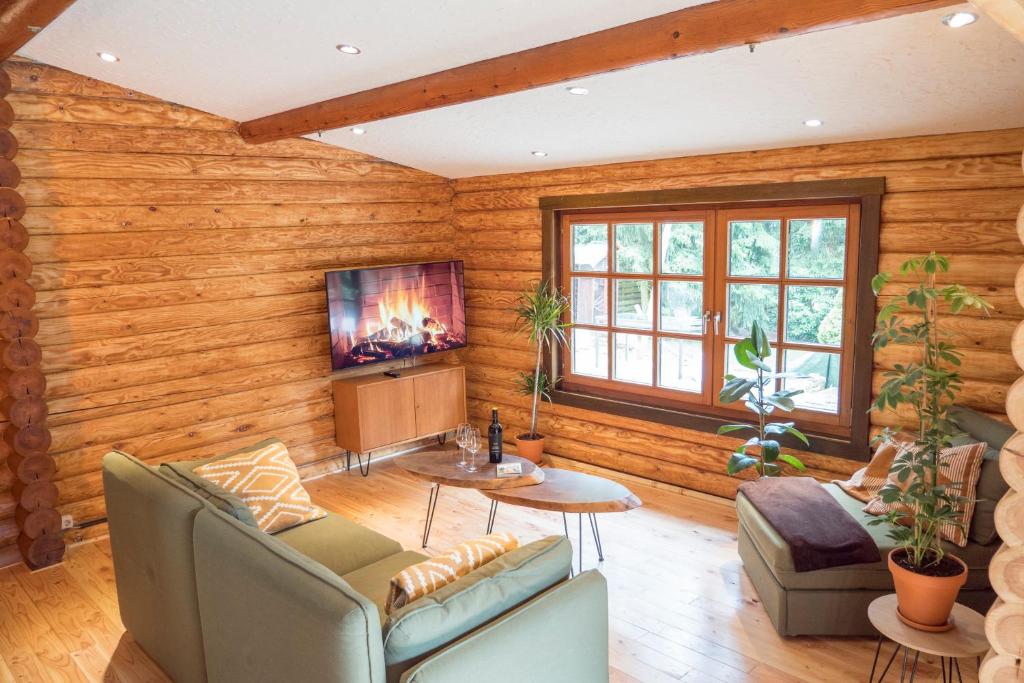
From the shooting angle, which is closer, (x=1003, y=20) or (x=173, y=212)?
(x=1003, y=20)

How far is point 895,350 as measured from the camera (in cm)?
411

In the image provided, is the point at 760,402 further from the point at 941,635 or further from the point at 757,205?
the point at 941,635

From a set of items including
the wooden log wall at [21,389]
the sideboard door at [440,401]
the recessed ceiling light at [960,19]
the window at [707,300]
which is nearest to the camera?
the recessed ceiling light at [960,19]

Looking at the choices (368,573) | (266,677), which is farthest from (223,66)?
(266,677)

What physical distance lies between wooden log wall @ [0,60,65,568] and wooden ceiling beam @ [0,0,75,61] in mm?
758

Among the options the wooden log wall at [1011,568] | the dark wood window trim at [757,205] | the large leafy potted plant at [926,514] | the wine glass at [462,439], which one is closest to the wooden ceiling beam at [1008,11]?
the wooden log wall at [1011,568]

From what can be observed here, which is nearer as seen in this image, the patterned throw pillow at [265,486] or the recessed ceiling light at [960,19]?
the recessed ceiling light at [960,19]

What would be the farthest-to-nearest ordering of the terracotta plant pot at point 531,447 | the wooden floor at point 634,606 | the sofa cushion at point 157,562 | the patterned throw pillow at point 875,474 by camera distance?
1. the terracotta plant pot at point 531,447
2. the patterned throw pillow at point 875,474
3. the wooden floor at point 634,606
4. the sofa cushion at point 157,562

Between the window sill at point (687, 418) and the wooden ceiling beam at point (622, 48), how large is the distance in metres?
2.62

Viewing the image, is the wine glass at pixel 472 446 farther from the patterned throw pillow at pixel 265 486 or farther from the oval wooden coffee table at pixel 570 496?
the patterned throw pillow at pixel 265 486

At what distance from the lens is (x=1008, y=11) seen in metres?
1.53

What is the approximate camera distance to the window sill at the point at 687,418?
4.29 metres

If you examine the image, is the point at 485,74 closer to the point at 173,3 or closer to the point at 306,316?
the point at 173,3

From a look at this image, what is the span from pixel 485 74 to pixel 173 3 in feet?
4.35
